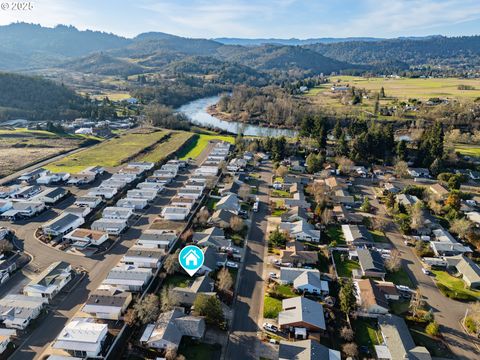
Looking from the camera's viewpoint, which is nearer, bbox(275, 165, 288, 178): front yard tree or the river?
bbox(275, 165, 288, 178): front yard tree

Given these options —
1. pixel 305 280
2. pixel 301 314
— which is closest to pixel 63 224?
pixel 305 280

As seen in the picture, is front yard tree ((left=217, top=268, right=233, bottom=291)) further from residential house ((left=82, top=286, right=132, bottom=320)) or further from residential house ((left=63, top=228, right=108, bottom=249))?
residential house ((left=63, top=228, right=108, bottom=249))

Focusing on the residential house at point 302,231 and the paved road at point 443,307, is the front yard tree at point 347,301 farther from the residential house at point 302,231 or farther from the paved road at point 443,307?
the residential house at point 302,231

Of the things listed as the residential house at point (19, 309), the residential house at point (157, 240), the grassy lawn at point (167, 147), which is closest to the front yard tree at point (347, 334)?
the residential house at point (157, 240)

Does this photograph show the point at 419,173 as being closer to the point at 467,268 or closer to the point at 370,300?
the point at 467,268

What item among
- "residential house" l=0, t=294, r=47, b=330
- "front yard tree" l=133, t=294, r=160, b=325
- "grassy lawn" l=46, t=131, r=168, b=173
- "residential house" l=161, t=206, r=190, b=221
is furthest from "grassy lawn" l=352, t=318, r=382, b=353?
"grassy lawn" l=46, t=131, r=168, b=173

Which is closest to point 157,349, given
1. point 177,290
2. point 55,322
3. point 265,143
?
point 177,290

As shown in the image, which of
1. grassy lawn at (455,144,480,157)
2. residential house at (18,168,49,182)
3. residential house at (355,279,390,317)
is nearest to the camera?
residential house at (355,279,390,317)
